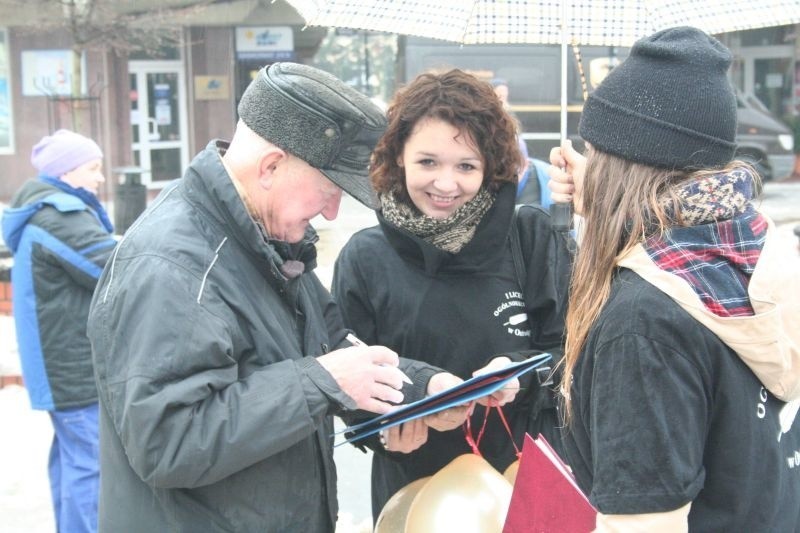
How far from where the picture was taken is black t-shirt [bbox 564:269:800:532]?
1.46 meters

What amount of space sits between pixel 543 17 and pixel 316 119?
4.31 ft

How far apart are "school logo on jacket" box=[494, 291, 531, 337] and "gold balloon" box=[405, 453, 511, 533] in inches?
18.7

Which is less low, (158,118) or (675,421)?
(675,421)

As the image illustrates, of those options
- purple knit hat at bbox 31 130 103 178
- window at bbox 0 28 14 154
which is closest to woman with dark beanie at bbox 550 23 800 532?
purple knit hat at bbox 31 130 103 178

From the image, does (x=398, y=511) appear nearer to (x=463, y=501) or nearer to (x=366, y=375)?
(x=463, y=501)

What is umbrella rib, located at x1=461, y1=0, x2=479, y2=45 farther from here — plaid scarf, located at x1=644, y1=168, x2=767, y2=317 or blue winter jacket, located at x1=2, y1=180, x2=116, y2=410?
blue winter jacket, located at x1=2, y1=180, x2=116, y2=410

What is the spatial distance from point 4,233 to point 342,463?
83.6 inches

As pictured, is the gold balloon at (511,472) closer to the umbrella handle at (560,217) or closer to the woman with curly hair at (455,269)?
the woman with curly hair at (455,269)

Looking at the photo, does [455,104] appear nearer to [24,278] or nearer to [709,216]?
[709,216]

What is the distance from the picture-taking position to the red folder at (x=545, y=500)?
173 cm

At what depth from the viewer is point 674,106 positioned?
1.59m

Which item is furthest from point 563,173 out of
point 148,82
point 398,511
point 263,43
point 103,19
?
point 148,82

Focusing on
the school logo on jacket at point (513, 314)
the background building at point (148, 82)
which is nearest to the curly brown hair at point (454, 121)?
the school logo on jacket at point (513, 314)

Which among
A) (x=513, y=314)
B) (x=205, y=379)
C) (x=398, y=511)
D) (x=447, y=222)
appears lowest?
(x=398, y=511)
